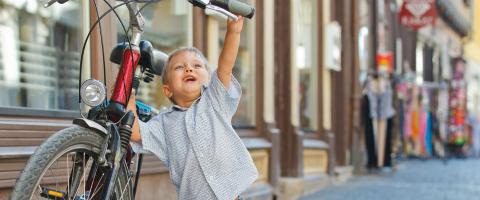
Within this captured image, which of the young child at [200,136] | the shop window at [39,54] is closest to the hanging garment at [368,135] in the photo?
the shop window at [39,54]

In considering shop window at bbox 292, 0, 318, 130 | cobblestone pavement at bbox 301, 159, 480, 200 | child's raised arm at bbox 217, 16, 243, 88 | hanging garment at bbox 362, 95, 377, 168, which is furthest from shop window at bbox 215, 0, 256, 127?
hanging garment at bbox 362, 95, 377, 168

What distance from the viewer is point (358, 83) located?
12.4 m

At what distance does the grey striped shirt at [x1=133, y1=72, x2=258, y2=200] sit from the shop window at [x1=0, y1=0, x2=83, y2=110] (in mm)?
1216

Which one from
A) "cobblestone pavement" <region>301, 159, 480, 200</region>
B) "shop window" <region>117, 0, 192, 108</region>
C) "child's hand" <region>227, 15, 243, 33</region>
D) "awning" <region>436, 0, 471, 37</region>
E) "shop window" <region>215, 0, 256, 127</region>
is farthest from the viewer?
"awning" <region>436, 0, 471, 37</region>

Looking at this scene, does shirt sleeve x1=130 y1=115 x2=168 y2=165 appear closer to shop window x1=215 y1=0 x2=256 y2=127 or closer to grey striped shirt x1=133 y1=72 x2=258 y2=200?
grey striped shirt x1=133 y1=72 x2=258 y2=200

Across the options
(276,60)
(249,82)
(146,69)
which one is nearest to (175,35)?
(249,82)


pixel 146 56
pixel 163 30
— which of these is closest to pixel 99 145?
pixel 146 56

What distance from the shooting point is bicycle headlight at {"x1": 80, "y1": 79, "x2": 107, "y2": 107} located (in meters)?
2.72

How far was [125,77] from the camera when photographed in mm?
2857

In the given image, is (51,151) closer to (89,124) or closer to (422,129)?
(89,124)

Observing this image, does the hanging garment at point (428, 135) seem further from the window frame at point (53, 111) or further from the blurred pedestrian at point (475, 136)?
the window frame at point (53, 111)

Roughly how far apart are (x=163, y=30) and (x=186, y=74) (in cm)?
295

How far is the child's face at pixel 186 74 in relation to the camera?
327 centimetres

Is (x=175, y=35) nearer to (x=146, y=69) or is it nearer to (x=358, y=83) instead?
(x=146, y=69)
